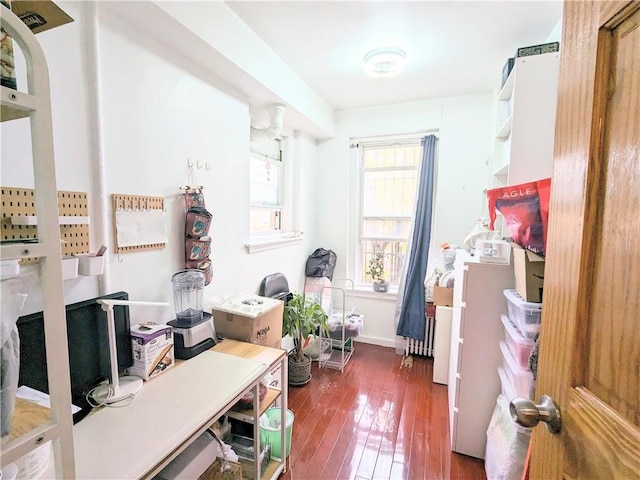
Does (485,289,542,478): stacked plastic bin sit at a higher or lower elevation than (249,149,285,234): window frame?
lower

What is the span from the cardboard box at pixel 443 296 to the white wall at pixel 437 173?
2.23 ft

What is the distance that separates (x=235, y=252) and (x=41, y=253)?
1683 mm

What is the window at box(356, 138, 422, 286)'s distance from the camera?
11.2ft

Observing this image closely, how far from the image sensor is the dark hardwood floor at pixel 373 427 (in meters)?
1.78

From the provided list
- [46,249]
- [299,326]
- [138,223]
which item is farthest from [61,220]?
[299,326]

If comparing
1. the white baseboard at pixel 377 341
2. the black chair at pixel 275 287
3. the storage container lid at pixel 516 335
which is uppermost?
the storage container lid at pixel 516 335

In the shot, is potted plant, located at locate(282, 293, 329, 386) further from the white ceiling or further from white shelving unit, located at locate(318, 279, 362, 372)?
the white ceiling

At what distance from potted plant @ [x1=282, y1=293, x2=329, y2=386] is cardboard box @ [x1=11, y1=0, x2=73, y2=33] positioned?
2.16 meters

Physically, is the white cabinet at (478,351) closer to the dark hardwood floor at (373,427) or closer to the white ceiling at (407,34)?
the dark hardwood floor at (373,427)

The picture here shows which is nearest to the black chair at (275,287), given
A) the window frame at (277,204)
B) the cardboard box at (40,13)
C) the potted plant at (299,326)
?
the potted plant at (299,326)

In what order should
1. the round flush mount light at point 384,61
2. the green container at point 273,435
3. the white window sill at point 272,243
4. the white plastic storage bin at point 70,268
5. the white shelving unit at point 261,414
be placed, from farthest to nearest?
the white window sill at point 272,243
the round flush mount light at point 384,61
the green container at point 273,435
the white shelving unit at point 261,414
the white plastic storage bin at point 70,268

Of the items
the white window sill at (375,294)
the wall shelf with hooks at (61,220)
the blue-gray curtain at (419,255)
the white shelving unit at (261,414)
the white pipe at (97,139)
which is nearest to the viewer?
the wall shelf with hooks at (61,220)

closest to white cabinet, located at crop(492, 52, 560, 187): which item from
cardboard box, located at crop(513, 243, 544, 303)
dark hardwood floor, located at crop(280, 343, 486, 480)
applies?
cardboard box, located at crop(513, 243, 544, 303)

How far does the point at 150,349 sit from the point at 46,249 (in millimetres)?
930
